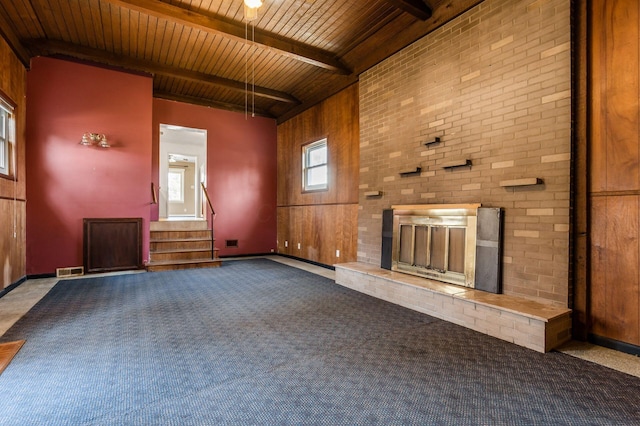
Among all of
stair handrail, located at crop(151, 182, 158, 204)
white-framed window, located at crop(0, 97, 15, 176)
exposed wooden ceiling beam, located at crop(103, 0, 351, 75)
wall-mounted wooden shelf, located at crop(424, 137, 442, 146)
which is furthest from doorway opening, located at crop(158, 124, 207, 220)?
wall-mounted wooden shelf, located at crop(424, 137, 442, 146)

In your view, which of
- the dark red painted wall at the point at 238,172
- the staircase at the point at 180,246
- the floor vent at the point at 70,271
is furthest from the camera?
the dark red painted wall at the point at 238,172

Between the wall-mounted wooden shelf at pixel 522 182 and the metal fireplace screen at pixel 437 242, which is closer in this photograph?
the wall-mounted wooden shelf at pixel 522 182

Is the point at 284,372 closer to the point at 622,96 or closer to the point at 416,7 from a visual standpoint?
the point at 622,96

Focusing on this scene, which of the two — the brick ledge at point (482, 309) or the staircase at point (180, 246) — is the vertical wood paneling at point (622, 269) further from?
the staircase at point (180, 246)

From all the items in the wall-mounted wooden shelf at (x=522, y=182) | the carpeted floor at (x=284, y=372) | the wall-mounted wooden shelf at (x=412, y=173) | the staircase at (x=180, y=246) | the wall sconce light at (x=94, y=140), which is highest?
the wall sconce light at (x=94, y=140)

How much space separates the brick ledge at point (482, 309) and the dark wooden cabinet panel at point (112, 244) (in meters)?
4.50

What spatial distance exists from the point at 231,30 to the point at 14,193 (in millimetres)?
3965

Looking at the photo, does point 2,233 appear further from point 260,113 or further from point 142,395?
point 260,113

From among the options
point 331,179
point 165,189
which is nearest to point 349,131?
point 331,179

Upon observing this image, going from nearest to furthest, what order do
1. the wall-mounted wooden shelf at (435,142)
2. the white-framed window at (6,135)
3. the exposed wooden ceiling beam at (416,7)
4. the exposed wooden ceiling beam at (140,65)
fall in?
the exposed wooden ceiling beam at (416,7) → the wall-mounted wooden shelf at (435,142) → the white-framed window at (6,135) → the exposed wooden ceiling beam at (140,65)

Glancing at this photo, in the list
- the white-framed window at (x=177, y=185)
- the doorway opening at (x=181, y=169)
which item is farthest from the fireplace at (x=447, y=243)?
the white-framed window at (x=177, y=185)

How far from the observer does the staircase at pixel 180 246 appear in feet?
20.8

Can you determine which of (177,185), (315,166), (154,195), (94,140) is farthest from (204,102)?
(177,185)

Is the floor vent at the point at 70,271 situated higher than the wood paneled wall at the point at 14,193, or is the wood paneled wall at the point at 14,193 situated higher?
the wood paneled wall at the point at 14,193
